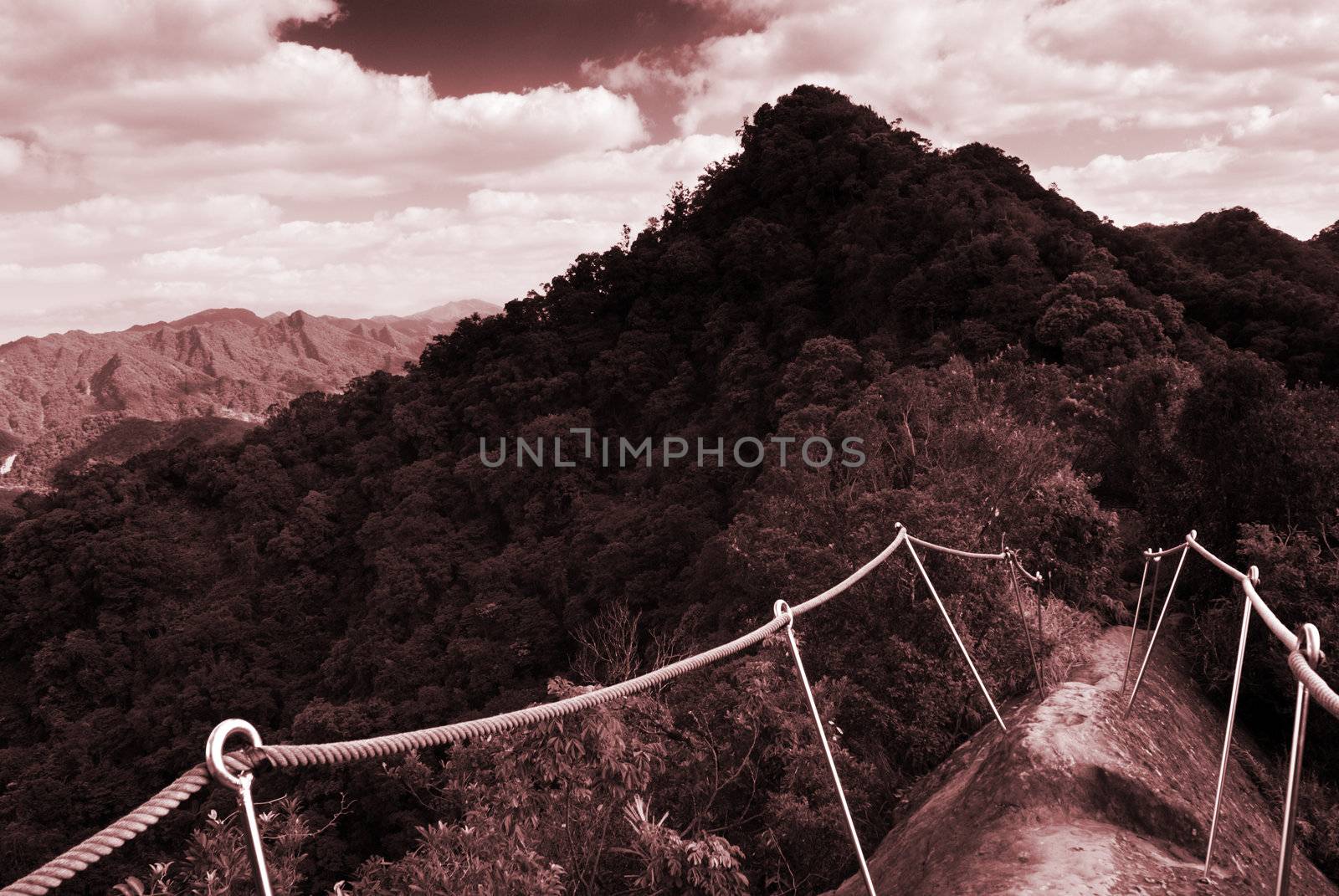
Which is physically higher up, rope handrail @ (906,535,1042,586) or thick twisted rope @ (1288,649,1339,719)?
thick twisted rope @ (1288,649,1339,719)

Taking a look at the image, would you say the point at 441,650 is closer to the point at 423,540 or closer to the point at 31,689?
the point at 423,540

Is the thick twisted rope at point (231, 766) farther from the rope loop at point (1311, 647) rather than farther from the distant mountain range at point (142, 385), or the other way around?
the distant mountain range at point (142, 385)

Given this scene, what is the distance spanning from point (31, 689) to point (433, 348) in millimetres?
27961

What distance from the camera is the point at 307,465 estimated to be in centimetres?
4916

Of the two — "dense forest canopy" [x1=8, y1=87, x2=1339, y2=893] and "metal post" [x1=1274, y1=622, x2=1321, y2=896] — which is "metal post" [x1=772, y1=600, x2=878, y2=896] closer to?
"metal post" [x1=1274, y1=622, x2=1321, y2=896]

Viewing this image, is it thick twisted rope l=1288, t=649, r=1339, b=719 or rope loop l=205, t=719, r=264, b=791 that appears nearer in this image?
rope loop l=205, t=719, r=264, b=791

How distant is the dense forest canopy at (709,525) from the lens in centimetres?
778

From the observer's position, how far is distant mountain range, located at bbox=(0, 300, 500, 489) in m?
98.2

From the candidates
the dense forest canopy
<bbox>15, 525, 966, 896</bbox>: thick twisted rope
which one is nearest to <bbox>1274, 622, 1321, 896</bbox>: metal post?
<bbox>15, 525, 966, 896</bbox>: thick twisted rope

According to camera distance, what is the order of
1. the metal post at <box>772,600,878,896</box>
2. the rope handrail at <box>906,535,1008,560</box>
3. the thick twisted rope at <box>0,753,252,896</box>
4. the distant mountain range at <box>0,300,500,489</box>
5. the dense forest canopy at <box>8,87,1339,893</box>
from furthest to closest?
the distant mountain range at <box>0,300,500,489</box>
the dense forest canopy at <box>8,87,1339,893</box>
the rope handrail at <box>906,535,1008,560</box>
the metal post at <box>772,600,878,896</box>
the thick twisted rope at <box>0,753,252,896</box>

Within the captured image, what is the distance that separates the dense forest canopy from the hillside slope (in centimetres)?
127

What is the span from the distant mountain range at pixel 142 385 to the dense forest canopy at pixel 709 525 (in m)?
50.9

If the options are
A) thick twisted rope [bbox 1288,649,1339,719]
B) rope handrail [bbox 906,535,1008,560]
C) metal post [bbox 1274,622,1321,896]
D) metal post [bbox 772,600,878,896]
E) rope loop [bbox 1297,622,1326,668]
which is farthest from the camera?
rope handrail [bbox 906,535,1008,560]

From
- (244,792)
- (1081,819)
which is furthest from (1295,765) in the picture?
(1081,819)
